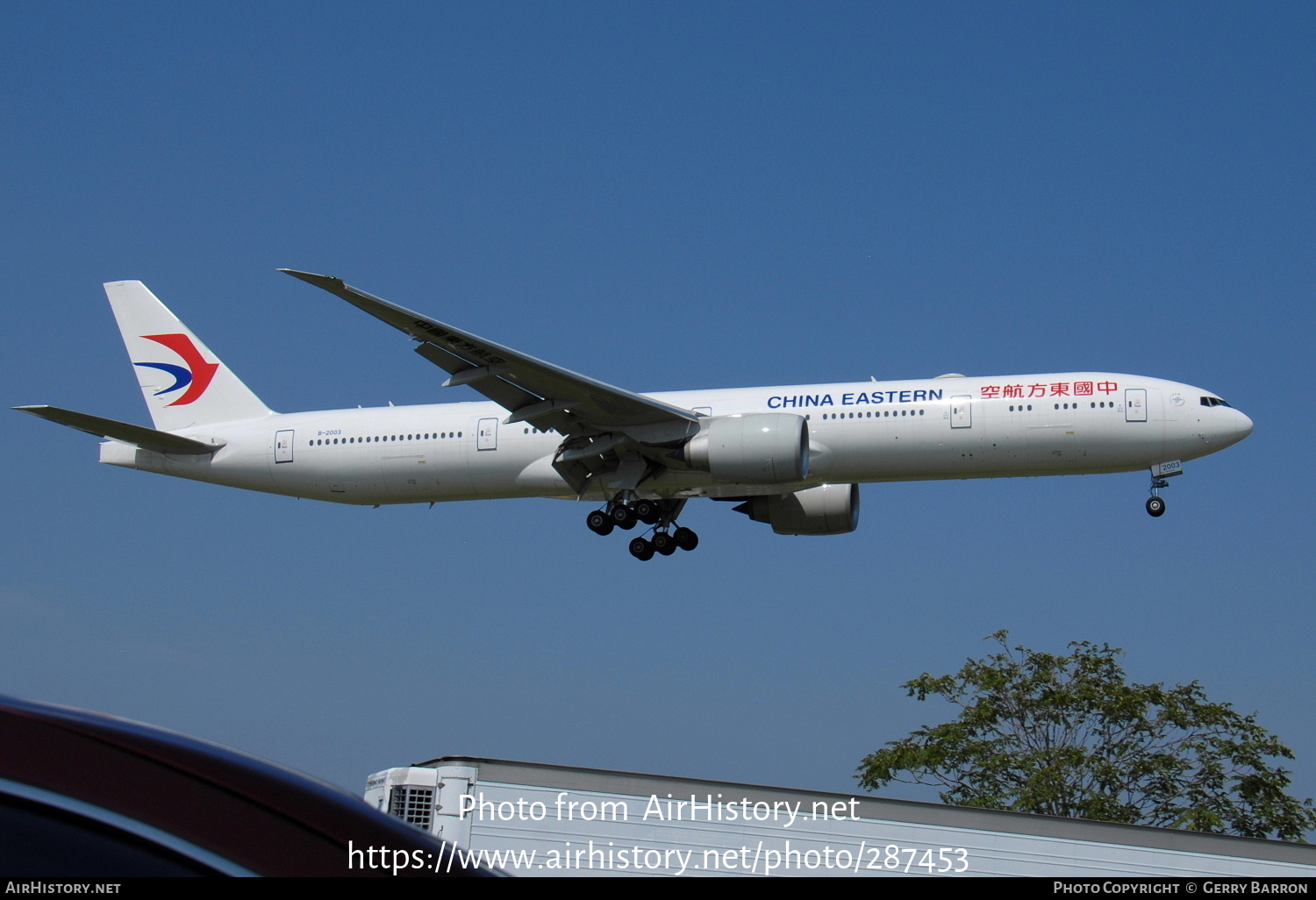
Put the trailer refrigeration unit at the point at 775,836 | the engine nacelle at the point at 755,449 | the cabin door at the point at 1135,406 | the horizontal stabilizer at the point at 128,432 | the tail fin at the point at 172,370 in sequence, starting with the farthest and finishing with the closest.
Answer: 1. the tail fin at the point at 172,370
2. the horizontal stabilizer at the point at 128,432
3. the cabin door at the point at 1135,406
4. the engine nacelle at the point at 755,449
5. the trailer refrigeration unit at the point at 775,836

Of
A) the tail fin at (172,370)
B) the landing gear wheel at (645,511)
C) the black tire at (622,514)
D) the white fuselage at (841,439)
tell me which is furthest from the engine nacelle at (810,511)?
the tail fin at (172,370)

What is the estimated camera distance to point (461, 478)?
25.4 meters

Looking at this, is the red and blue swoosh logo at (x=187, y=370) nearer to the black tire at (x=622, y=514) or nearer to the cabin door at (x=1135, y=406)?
the black tire at (x=622, y=514)

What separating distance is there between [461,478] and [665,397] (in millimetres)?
4358

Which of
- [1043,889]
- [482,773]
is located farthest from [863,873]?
[1043,889]

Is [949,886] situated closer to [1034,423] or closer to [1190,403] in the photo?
[1034,423]

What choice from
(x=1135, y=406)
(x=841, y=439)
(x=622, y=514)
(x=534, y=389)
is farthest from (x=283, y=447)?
(x=1135, y=406)

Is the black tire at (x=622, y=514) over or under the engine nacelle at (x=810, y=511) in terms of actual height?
under

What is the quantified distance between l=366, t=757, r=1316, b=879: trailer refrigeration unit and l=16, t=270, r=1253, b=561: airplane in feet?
29.4

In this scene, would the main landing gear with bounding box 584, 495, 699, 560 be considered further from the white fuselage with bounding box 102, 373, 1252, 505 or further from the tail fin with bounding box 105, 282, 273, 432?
the tail fin with bounding box 105, 282, 273, 432

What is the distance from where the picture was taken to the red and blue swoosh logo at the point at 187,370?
2998 cm

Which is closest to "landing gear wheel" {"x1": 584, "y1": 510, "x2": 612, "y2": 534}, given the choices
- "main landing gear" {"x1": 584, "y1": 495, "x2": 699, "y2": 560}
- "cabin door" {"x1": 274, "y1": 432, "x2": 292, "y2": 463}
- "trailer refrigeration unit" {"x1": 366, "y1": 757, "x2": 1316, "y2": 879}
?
"main landing gear" {"x1": 584, "y1": 495, "x2": 699, "y2": 560}

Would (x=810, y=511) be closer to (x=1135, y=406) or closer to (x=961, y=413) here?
(x=961, y=413)

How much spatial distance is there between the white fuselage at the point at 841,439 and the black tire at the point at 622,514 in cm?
37
